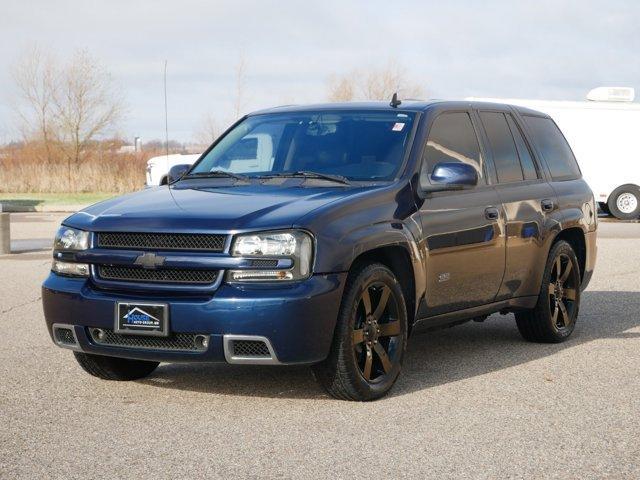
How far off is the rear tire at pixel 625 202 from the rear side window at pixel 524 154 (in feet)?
66.3

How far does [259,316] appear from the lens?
6328 mm

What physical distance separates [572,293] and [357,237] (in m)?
3.36

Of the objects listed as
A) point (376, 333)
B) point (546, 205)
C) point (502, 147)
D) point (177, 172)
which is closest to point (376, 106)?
point (502, 147)

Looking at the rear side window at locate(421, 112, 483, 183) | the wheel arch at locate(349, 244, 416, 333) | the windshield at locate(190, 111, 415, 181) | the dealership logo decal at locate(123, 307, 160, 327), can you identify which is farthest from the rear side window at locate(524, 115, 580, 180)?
the dealership logo decal at locate(123, 307, 160, 327)

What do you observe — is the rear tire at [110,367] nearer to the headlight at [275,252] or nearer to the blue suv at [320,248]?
the blue suv at [320,248]

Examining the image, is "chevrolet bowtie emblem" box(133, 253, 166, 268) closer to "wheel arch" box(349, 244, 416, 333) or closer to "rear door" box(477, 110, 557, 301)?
"wheel arch" box(349, 244, 416, 333)

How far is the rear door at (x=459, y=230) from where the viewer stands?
Answer: 7592 mm

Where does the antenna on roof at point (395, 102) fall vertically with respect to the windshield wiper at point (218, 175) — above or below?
above

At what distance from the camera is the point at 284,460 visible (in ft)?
18.3

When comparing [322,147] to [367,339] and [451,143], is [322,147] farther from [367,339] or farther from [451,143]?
[367,339]

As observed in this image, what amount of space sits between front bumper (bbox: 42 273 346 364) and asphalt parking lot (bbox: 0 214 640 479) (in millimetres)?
349

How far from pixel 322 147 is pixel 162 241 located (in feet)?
5.49

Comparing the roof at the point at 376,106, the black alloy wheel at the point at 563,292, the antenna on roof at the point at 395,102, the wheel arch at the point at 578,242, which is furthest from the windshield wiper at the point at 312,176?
the wheel arch at the point at 578,242

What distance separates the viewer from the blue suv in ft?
21.1
